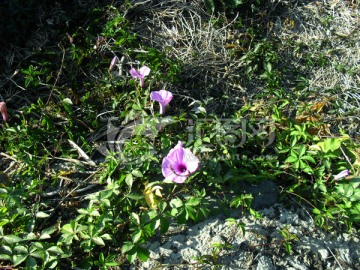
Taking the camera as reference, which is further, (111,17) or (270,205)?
(111,17)

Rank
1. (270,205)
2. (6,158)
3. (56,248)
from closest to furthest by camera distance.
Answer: (56,248)
(270,205)
(6,158)

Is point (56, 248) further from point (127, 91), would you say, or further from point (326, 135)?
point (326, 135)

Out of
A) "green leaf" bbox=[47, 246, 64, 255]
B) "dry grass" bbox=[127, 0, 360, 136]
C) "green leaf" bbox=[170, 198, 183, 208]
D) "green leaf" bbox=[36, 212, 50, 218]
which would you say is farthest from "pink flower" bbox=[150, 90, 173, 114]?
"green leaf" bbox=[47, 246, 64, 255]

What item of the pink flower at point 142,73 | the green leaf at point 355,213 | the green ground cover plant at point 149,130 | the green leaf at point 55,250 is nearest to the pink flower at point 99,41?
the green ground cover plant at point 149,130

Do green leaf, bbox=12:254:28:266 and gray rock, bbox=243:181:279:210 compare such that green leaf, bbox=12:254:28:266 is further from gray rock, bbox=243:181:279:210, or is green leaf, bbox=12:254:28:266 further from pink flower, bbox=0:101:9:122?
gray rock, bbox=243:181:279:210

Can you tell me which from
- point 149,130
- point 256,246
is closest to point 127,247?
point 256,246

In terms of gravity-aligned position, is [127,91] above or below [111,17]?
below

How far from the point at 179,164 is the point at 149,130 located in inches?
18.0

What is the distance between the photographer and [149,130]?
2.86 m

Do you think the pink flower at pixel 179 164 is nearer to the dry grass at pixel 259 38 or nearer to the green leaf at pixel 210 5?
the dry grass at pixel 259 38

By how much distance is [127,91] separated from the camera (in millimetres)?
3193

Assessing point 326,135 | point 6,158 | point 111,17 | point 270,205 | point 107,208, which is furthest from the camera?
point 111,17

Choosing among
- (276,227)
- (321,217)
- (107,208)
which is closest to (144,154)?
(107,208)

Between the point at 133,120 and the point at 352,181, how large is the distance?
1411 mm
